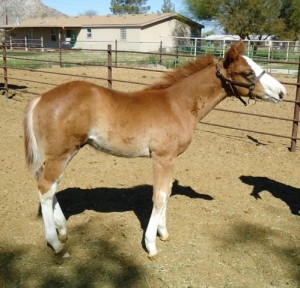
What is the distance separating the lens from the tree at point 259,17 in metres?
32.2

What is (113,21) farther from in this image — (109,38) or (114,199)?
(114,199)

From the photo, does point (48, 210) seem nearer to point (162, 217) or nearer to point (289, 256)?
point (162, 217)

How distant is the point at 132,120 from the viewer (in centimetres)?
321

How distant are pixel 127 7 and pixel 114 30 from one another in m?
40.7

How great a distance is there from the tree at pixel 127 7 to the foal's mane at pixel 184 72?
74479mm

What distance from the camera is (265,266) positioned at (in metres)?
3.21

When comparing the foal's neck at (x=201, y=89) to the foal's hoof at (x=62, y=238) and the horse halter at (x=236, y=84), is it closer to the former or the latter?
the horse halter at (x=236, y=84)

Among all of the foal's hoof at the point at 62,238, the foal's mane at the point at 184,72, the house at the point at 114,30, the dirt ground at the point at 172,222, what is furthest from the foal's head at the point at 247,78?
the house at the point at 114,30

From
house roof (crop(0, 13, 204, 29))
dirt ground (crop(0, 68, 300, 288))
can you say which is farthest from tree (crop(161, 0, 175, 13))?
dirt ground (crop(0, 68, 300, 288))

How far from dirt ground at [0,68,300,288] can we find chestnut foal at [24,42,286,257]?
0.27 metres

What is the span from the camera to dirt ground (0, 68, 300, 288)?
306cm

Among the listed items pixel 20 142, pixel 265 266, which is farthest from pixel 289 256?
pixel 20 142

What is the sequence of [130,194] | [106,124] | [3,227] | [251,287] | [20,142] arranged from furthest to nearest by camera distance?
[20,142], [130,194], [3,227], [106,124], [251,287]

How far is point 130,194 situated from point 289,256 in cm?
196
